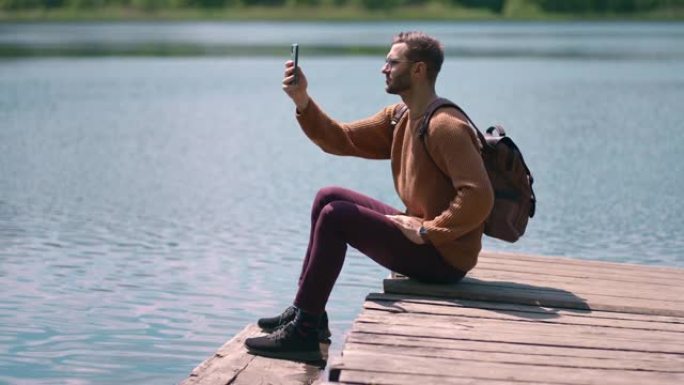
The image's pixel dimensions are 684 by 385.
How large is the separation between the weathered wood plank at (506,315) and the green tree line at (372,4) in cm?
11420

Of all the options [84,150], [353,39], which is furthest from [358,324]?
[353,39]

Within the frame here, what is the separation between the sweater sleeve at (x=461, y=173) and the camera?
5.93 metres

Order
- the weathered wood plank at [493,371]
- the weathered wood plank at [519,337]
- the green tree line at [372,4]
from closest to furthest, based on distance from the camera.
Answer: the weathered wood plank at [493,371] < the weathered wood plank at [519,337] < the green tree line at [372,4]

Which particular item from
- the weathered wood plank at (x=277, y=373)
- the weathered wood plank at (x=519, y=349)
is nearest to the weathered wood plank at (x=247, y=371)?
the weathered wood plank at (x=277, y=373)

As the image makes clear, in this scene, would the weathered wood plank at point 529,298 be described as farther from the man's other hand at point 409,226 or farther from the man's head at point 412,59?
the man's head at point 412,59

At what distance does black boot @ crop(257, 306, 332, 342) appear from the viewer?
21.2 feet

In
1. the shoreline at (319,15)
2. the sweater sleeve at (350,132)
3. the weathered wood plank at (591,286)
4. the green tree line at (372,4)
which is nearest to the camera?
the weathered wood plank at (591,286)

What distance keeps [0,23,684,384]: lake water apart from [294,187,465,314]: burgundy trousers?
5.25ft

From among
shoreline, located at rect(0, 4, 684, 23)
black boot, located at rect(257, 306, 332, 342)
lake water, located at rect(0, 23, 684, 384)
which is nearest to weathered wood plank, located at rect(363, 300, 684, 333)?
black boot, located at rect(257, 306, 332, 342)

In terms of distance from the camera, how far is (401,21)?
374ft

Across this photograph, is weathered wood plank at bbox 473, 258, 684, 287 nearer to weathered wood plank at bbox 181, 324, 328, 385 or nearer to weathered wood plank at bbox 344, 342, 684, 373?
weathered wood plank at bbox 181, 324, 328, 385

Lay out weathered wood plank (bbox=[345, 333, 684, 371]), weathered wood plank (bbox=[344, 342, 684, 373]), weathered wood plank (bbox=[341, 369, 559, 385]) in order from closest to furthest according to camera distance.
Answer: weathered wood plank (bbox=[341, 369, 559, 385]) < weathered wood plank (bbox=[344, 342, 684, 373]) < weathered wood plank (bbox=[345, 333, 684, 371])

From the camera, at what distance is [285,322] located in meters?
6.48

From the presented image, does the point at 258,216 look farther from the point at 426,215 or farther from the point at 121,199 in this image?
the point at 426,215
